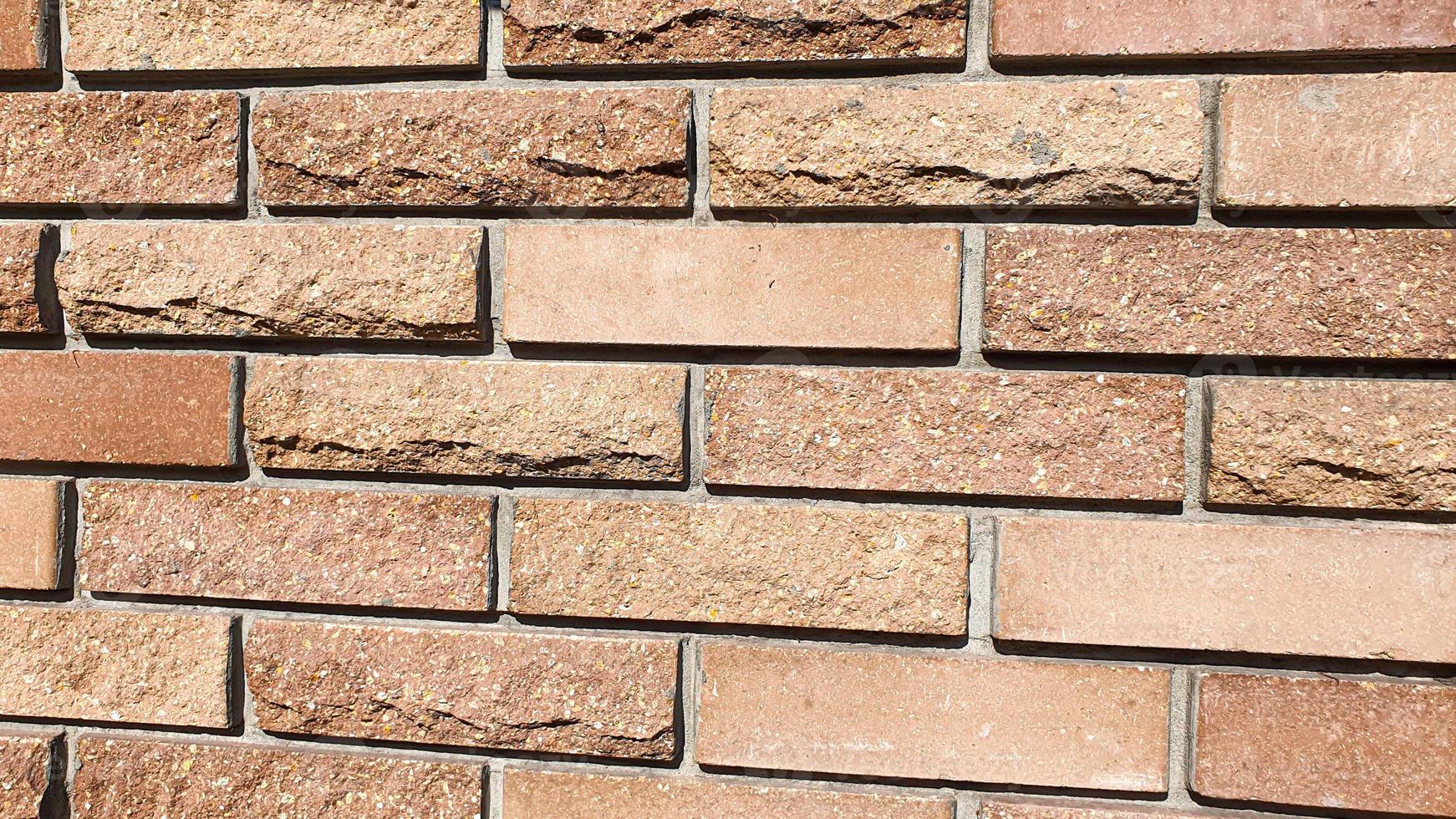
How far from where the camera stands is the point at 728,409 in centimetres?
69

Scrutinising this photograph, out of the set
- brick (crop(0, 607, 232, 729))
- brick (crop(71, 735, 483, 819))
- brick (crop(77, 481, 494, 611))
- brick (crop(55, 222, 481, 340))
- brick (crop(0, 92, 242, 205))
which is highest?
brick (crop(0, 92, 242, 205))

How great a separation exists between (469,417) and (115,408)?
319 mm

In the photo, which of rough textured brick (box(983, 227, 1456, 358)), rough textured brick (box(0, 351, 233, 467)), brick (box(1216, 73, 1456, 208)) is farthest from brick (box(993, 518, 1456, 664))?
rough textured brick (box(0, 351, 233, 467))

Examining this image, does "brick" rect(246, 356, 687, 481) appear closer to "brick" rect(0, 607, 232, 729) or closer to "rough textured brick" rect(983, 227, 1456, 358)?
"brick" rect(0, 607, 232, 729)

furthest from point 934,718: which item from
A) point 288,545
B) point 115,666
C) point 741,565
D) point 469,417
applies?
point 115,666

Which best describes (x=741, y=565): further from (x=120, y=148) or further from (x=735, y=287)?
(x=120, y=148)

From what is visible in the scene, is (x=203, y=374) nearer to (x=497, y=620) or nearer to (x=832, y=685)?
(x=497, y=620)

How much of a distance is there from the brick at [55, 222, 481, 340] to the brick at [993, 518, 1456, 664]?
1.61 feet

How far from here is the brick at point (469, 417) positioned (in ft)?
2.27

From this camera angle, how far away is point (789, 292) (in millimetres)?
682

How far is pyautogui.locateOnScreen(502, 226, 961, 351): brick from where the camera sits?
0.67 metres

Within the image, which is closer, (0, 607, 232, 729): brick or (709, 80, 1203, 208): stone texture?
(709, 80, 1203, 208): stone texture

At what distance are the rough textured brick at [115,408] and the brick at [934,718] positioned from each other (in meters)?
0.47

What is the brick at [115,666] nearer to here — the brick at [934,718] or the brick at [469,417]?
the brick at [469,417]
